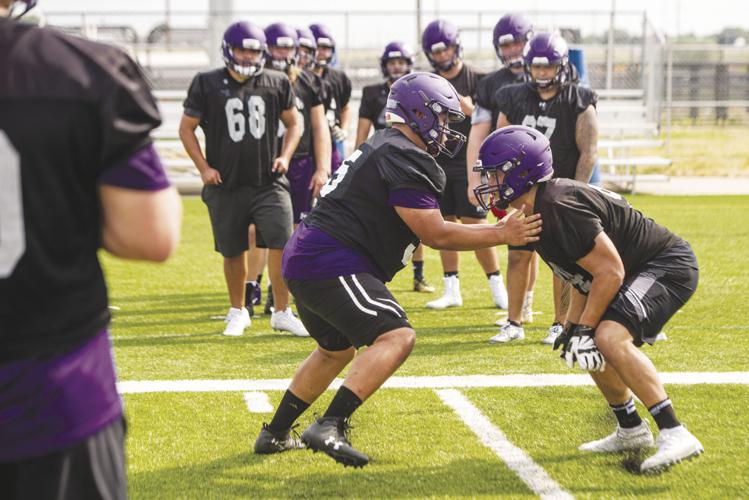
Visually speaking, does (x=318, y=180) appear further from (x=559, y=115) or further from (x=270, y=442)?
(x=270, y=442)

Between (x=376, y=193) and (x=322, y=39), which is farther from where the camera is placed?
(x=322, y=39)

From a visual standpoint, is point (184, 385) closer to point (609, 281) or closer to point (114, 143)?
point (609, 281)

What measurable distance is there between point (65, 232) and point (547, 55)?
4.84m

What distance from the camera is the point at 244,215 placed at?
24.0 feet

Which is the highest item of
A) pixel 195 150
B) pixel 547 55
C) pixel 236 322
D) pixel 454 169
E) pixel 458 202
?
pixel 547 55

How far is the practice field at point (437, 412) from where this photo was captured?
422 centimetres

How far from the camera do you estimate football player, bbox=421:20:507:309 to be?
816 cm

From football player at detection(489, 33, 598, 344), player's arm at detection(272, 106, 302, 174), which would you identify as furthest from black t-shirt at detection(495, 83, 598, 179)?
player's arm at detection(272, 106, 302, 174)

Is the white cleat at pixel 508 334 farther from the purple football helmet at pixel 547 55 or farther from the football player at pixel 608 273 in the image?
the football player at pixel 608 273

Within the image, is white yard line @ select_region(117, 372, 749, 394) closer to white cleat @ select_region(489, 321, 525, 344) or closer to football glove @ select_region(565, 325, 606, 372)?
white cleat @ select_region(489, 321, 525, 344)

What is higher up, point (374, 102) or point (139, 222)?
point (374, 102)

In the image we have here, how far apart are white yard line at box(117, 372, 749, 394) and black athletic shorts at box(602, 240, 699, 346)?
137cm

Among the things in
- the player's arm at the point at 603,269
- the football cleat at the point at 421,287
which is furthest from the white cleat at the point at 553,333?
the player's arm at the point at 603,269

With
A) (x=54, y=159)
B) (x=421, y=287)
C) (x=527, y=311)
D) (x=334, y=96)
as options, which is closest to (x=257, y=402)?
(x=527, y=311)
